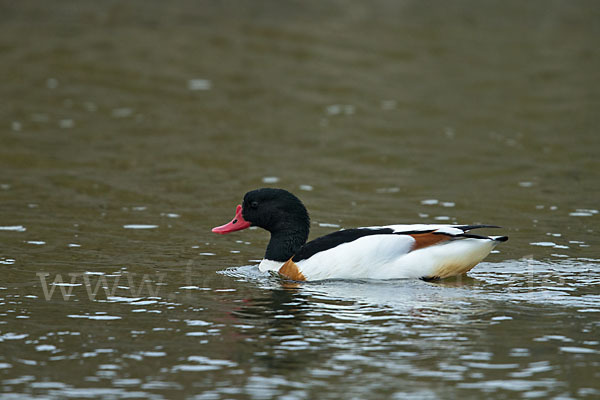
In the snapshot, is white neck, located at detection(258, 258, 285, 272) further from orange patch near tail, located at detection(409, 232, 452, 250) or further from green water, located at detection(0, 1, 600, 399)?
orange patch near tail, located at detection(409, 232, 452, 250)

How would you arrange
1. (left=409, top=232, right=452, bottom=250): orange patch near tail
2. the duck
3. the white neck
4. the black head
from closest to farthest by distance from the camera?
the duck < (left=409, top=232, right=452, bottom=250): orange patch near tail < the white neck < the black head

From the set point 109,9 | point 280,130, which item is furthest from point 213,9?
point 280,130

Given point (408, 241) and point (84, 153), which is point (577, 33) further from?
point (408, 241)

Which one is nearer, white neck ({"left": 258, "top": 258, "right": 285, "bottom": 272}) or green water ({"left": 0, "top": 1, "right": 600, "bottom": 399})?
green water ({"left": 0, "top": 1, "right": 600, "bottom": 399})

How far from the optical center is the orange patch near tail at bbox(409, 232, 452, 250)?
37.7ft

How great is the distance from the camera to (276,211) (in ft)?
41.6

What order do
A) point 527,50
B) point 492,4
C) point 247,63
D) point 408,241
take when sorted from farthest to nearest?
point 492,4, point 527,50, point 247,63, point 408,241

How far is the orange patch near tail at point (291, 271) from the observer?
11797mm

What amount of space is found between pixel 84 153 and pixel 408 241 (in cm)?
1077

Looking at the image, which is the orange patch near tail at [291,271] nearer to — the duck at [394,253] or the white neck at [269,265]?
the duck at [394,253]

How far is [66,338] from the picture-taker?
925cm

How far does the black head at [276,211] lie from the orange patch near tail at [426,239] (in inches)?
67.3

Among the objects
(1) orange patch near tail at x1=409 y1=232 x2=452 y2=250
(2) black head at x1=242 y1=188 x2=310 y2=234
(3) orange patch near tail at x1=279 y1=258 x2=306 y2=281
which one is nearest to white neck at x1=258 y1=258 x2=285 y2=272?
(3) orange patch near tail at x1=279 y1=258 x2=306 y2=281

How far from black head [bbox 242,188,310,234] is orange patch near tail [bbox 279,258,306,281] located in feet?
2.34
